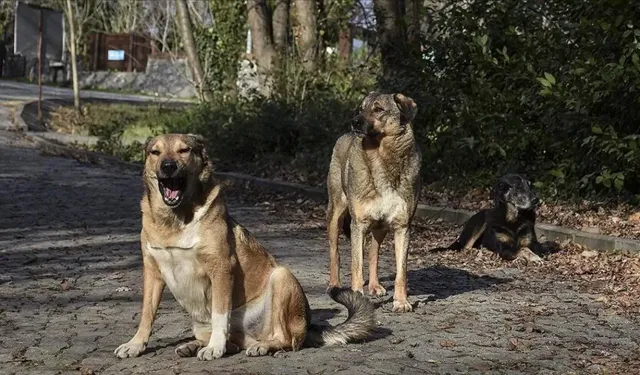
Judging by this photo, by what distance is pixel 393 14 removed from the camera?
18484 mm

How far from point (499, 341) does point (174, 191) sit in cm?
243

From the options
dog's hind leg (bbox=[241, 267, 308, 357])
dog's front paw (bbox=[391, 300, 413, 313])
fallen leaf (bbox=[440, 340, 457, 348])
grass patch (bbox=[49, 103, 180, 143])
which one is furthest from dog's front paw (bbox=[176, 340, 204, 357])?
grass patch (bbox=[49, 103, 180, 143])

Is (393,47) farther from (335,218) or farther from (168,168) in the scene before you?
(168,168)

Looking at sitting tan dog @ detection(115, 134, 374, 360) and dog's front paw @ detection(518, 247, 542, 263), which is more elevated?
sitting tan dog @ detection(115, 134, 374, 360)

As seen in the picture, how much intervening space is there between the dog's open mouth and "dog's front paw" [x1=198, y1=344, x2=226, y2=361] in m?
0.87

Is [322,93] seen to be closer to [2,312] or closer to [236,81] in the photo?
[236,81]

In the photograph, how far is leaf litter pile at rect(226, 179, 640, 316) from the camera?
9.41 metres

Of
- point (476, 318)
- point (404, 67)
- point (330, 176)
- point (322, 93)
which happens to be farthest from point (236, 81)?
point (476, 318)

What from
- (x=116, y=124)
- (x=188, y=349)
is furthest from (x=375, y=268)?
(x=116, y=124)

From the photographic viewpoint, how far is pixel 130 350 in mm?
6590

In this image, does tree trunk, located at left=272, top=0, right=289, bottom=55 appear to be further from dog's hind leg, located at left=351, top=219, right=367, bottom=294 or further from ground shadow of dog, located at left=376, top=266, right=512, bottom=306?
dog's hind leg, located at left=351, top=219, right=367, bottom=294

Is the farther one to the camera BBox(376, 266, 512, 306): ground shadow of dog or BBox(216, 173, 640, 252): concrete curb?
BBox(216, 173, 640, 252): concrete curb

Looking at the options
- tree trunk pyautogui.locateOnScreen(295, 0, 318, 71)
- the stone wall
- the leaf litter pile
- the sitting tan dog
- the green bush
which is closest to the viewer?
the sitting tan dog

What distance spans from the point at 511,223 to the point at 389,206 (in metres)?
3.26
